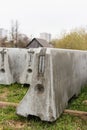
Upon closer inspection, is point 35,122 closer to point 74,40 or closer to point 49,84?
point 49,84

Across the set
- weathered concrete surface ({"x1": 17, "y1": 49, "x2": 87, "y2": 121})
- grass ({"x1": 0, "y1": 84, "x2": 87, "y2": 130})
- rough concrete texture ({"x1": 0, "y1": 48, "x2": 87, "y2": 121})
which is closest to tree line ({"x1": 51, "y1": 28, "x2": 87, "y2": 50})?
rough concrete texture ({"x1": 0, "y1": 48, "x2": 87, "y2": 121})

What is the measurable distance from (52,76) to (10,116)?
1.11m

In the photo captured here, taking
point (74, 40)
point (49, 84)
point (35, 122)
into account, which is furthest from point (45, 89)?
point (74, 40)

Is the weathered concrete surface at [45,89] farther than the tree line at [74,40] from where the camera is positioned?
No

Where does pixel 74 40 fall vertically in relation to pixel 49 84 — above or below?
below

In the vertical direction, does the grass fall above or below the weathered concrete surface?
below

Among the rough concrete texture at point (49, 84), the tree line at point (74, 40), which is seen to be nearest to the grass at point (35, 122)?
the rough concrete texture at point (49, 84)

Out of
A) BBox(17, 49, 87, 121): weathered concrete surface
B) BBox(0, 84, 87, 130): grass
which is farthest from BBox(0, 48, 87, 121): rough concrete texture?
BBox(0, 84, 87, 130): grass

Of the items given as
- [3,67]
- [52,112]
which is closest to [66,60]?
[52,112]

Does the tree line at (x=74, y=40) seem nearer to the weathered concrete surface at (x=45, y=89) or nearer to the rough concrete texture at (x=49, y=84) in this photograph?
the rough concrete texture at (x=49, y=84)

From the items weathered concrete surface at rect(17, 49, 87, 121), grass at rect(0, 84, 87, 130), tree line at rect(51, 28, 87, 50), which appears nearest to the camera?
grass at rect(0, 84, 87, 130)

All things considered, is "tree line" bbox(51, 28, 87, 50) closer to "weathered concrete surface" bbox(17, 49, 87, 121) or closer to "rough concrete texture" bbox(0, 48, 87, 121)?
"rough concrete texture" bbox(0, 48, 87, 121)

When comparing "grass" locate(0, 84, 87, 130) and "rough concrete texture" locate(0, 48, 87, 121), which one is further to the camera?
"rough concrete texture" locate(0, 48, 87, 121)

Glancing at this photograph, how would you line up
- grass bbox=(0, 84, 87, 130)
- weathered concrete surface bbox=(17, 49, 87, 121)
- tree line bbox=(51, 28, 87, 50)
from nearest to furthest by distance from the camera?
grass bbox=(0, 84, 87, 130), weathered concrete surface bbox=(17, 49, 87, 121), tree line bbox=(51, 28, 87, 50)
